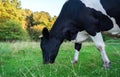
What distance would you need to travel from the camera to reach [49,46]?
416 inches

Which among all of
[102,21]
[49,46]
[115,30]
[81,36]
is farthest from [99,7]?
[49,46]

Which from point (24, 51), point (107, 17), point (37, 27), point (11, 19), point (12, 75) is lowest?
point (37, 27)

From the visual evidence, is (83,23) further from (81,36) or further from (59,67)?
(59,67)

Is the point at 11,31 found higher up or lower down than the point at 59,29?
lower down

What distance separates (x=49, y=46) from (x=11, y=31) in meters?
57.0

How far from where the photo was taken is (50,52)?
10.5 metres

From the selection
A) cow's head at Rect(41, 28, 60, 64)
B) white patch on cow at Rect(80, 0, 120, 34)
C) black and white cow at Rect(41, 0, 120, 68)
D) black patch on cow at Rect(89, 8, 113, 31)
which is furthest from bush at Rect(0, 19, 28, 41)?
black patch on cow at Rect(89, 8, 113, 31)

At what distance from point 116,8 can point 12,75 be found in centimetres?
354

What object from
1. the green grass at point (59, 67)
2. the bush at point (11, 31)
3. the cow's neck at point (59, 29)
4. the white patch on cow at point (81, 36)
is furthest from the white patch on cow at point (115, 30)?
the bush at point (11, 31)

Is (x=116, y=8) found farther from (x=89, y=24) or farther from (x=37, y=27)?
(x=37, y=27)

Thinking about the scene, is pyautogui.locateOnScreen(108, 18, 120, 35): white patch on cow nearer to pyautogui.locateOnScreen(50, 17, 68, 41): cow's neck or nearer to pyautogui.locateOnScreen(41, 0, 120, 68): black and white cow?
pyautogui.locateOnScreen(41, 0, 120, 68): black and white cow

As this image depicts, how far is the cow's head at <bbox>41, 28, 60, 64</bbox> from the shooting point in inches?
413

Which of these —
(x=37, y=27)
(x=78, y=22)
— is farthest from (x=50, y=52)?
(x=37, y=27)

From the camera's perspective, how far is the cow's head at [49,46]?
10484mm
